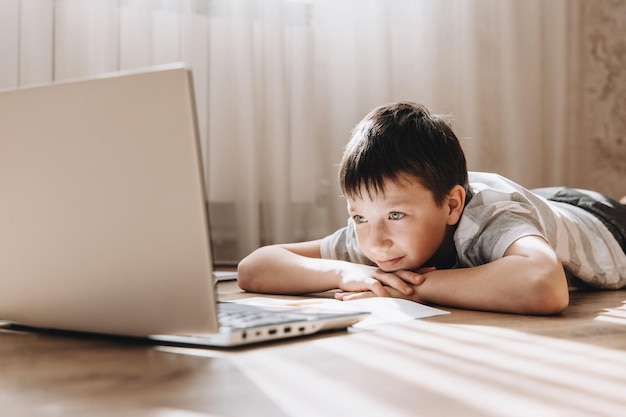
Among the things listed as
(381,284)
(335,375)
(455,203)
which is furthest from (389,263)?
(335,375)

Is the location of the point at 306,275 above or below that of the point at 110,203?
below

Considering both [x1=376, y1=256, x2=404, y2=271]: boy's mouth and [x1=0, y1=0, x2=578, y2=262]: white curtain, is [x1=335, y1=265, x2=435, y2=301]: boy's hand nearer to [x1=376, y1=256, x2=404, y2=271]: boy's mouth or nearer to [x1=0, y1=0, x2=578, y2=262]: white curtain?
[x1=376, y1=256, x2=404, y2=271]: boy's mouth

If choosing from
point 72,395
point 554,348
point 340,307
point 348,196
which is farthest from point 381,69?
point 72,395

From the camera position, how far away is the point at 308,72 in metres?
2.27

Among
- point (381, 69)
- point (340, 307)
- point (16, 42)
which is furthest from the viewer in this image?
point (381, 69)

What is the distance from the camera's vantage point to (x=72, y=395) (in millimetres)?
574

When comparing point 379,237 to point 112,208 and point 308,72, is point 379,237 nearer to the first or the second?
point 112,208

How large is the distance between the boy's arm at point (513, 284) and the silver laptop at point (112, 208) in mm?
399

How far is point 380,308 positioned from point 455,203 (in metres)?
0.28

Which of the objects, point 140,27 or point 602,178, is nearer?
point 140,27

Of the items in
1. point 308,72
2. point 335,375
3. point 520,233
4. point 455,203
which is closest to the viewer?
point 335,375

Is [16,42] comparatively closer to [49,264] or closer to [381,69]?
[381,69]

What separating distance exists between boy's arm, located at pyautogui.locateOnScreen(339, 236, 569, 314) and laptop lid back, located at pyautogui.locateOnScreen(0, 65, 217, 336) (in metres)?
0.53

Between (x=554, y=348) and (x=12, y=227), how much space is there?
58 centimetres
